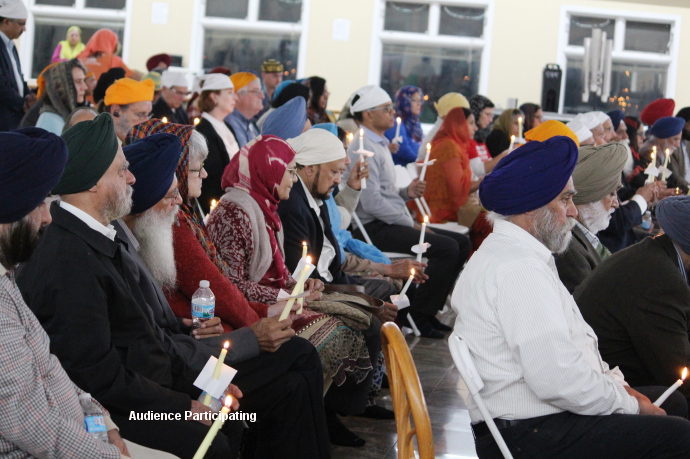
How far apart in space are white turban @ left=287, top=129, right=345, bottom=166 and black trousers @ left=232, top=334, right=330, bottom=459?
1351 mm

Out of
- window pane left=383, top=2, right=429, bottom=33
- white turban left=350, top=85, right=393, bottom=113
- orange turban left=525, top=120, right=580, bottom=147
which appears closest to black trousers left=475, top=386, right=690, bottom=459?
orange turban left=525, top=120, right=580, bottom=147

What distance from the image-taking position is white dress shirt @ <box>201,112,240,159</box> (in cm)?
524

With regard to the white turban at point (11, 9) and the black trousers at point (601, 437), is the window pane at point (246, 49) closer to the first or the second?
the white turban at point (11, 9)

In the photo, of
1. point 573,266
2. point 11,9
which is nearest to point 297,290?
point 573,266

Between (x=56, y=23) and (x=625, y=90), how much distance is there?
8149 millimetres

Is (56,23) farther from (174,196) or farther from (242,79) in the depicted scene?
(174,196)

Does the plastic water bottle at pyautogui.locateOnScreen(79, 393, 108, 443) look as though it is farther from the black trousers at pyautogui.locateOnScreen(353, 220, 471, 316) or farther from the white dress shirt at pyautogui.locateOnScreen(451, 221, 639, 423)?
the black trousers at pyautogui.locateOnScreen(353, 220, 471, 316)

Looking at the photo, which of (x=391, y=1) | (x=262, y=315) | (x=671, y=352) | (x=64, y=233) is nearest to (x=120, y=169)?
(x=64, y=233)

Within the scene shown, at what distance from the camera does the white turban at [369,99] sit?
5.40 metres

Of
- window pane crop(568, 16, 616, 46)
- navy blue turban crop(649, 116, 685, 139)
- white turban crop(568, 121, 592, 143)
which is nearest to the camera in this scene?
white turban crop(568, 121, 592, 143)

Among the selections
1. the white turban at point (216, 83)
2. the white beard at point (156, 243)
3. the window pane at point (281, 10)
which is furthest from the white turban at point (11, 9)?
the window pane at point (281, 10)

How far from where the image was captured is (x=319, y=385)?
2658 mm

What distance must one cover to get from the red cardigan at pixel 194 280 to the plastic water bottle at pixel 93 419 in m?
0.91

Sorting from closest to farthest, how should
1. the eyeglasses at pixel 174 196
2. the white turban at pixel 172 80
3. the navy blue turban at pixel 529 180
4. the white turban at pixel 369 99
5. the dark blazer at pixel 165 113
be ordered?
the navy blue turban at pixel 529 180 → the eyeglasses at pixel 174 196 → the white turban at pixel 369 99 → the dark blazer at pixel 165 113 → the white turban at pixel 172 80
